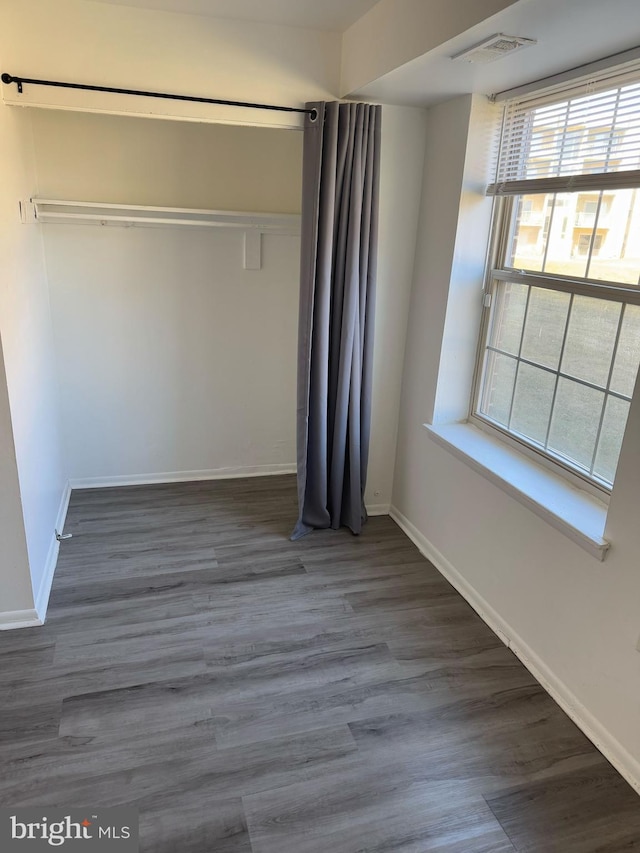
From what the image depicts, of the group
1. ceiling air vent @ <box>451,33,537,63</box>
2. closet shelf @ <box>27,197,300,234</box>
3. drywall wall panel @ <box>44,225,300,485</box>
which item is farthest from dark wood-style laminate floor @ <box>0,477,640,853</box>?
ceiling air vent @ <box>451,33,537,63</box>

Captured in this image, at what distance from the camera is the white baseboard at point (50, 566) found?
249 cm

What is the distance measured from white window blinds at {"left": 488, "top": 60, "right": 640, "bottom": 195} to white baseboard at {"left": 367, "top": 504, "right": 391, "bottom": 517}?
72.9 inches

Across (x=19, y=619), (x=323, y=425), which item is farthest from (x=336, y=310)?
(x=19, y=619)

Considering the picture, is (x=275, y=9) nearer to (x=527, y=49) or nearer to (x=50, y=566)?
(x=527, y=49)

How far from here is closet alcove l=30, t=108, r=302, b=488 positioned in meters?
3.23

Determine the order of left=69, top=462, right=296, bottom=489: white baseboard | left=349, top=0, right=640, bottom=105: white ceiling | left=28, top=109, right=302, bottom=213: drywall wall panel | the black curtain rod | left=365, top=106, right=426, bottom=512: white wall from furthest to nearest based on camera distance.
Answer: left=69, top=462, right=296, bottom=489: white baseboard, left=28, top=109, right=302, bottom=213: drywall wall panel, left=365, top=106, right=426, bottom=512: white wall, the black curtain rod, left=349, top=0, right=640, bottom=105: white ceiling

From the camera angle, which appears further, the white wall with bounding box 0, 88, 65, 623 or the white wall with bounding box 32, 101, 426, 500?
the white wall with bounding box 32, 101, 426, 500

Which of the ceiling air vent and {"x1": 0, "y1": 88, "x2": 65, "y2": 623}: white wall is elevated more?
the ceiling air vent

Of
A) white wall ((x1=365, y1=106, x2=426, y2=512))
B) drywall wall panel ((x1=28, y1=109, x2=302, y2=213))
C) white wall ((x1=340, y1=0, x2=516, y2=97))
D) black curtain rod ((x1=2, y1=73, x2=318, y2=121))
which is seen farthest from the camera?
drywall wall panel ((x1=28, y1=109, x2=302, y2=213))

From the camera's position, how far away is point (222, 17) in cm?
253

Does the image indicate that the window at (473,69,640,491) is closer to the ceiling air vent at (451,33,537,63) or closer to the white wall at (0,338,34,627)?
the ceiling air vent at (451,33,537,63)

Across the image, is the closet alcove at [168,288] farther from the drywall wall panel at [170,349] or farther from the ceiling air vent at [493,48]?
the ceiling air vent at [493,48]

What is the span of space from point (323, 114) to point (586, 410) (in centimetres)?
177

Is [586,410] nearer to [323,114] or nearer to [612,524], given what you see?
[612,524]
